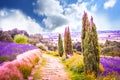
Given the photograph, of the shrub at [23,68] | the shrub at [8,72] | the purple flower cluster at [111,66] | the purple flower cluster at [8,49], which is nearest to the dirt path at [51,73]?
the shrub at [23,68]

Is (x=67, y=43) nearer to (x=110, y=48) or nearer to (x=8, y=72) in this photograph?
(x=110, y=48)

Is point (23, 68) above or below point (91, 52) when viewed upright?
below

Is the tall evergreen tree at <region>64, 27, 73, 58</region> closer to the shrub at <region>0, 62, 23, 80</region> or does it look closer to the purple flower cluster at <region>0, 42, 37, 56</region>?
the purple flower cluster at <region>0, 42, 37, 56</region>

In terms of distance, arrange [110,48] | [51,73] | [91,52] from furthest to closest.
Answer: [110,48] → [51,73] → [91,52]

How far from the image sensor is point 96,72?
1439cm

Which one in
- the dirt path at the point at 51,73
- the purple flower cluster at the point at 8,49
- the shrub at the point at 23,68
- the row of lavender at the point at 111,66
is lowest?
the dirt path at the point at 51,73

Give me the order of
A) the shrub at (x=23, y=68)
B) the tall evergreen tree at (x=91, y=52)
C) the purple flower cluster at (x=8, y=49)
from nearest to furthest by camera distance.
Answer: the shrub at (x=23, y=68) → the purple flower cluster at (x=8, y=49) → the tall evergreen tree at (x=91, y=52)

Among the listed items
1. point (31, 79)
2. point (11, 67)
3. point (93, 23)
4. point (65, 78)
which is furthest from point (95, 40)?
point (11, 67)

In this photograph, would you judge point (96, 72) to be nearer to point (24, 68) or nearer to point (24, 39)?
point (24, 68)

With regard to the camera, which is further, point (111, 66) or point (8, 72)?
point (111, 66)

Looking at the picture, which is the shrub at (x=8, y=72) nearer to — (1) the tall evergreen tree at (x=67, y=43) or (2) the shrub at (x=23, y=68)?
(2) the shrub at (x=23, y=68)

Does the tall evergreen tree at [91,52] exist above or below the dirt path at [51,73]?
above

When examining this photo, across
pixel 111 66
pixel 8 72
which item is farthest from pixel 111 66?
pixel 8 72

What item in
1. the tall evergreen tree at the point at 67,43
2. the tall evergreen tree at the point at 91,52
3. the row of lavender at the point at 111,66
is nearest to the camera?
the tall evergreen tree at the point at 91,52
